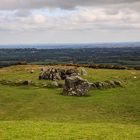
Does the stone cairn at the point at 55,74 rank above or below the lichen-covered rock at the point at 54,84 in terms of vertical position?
above

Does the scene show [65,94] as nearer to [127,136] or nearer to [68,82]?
[68,82]

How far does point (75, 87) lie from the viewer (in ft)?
175

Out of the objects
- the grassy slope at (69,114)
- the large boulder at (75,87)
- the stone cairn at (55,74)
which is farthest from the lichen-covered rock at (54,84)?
the large boulder at (75,87)

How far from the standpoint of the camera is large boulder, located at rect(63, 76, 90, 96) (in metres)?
52.9

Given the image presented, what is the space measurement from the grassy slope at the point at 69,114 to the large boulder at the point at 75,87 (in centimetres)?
136

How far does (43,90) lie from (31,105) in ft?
34.8

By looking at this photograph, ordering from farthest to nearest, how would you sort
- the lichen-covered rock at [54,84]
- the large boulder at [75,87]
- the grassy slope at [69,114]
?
the lichen-covered rock at [54,84], the large boulder at [75,87], the grassy slope at [69,114]

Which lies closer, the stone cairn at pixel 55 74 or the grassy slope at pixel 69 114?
the grassy slope at pixel 69 114

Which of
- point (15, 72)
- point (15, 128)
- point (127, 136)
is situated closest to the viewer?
point (127, 136)

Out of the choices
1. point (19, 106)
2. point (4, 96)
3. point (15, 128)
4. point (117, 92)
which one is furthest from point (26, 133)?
point (117, 92)

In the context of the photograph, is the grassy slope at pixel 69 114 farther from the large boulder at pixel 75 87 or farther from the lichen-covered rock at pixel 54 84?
the lichen-covered rock at pixel 54 84

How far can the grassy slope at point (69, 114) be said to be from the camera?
2664 cm

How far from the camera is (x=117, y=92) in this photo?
53.9m

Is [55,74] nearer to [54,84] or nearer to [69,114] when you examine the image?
[54,84]
